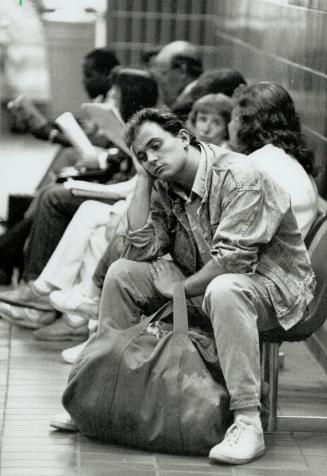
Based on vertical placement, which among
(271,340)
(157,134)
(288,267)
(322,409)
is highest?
(157,134)

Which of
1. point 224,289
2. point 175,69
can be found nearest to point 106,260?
point 224,289

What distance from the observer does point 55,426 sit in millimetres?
4426

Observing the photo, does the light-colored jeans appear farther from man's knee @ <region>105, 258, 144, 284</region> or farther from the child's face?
the child's face

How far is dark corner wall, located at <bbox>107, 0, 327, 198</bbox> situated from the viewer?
6.02 m

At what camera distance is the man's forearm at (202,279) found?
4.27 meters

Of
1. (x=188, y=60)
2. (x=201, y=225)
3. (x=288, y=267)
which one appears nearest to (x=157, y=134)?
(x=201, y=225)

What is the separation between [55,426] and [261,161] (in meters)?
1.37

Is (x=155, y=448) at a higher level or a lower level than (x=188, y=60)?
lower

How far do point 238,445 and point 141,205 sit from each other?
1.08 metres

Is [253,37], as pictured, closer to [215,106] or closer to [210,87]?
[210,87]

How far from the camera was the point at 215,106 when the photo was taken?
578cm

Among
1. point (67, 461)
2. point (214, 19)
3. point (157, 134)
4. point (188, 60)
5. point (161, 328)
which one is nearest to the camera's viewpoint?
point (67, 461)

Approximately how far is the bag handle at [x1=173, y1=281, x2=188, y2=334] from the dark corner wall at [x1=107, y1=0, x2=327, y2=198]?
1.54m

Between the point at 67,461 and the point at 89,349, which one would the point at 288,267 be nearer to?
the point at 89,349
